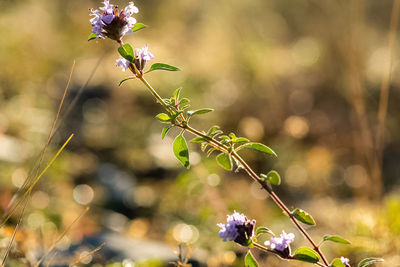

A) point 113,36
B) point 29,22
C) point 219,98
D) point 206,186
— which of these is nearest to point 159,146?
point 219,98

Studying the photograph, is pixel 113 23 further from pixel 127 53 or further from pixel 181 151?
pixel 181 151

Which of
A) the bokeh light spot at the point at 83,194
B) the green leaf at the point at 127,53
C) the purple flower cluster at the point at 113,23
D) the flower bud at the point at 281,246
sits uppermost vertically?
the bokeh light spot at the point at 83,194

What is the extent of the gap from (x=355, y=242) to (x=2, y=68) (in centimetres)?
377

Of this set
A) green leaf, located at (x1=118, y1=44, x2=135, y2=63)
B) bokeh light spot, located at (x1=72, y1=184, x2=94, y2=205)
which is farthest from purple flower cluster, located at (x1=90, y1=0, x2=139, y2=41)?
bokeh light spot, located at (x1=72, y1=184, x2=94, y2=205)

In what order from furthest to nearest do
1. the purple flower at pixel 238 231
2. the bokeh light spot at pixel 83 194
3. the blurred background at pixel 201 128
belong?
the bokeh light spot at pixel 83 194, the blurred background at pixel 201 128, the purple flower at pixel 238 231

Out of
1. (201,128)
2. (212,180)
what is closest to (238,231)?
(212,180)

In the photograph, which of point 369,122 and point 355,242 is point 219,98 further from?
point 355,242

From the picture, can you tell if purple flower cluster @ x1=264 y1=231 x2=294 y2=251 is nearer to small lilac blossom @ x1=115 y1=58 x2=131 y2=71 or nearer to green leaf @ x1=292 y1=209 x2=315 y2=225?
green leaf @ x1=292 y1=209 x2=315 y2=225

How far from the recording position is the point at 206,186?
2297mm

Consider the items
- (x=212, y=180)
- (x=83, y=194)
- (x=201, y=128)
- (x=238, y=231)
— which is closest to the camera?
(x=238, y=231)

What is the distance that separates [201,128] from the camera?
4.01m

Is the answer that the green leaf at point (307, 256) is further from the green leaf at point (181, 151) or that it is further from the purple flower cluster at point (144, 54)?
the purple flower cluster at point (144, 54)

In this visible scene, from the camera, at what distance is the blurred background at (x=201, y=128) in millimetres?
2137

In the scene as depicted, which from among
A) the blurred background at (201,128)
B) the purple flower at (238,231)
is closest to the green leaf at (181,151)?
the purple flower at (238,231)
